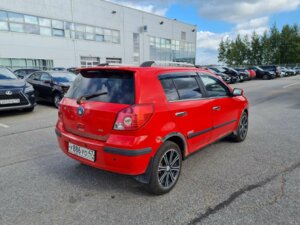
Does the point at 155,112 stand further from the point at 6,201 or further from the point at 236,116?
the point at 236,116

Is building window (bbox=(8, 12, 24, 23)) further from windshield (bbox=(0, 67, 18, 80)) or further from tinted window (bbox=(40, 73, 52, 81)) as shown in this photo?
windshield (bbox=(0, 67, 18, 80))

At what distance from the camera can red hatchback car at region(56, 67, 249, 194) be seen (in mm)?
2680

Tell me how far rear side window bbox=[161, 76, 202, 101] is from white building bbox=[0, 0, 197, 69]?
2303cm

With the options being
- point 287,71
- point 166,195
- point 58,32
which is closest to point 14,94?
point 166,195

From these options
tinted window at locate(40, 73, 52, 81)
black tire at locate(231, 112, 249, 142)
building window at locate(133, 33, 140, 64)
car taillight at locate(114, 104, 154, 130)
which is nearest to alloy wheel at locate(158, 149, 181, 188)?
car taillight at locate(114, 104, 154, 130)

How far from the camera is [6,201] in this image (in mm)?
2830

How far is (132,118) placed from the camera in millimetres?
2629

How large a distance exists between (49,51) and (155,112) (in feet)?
82.6

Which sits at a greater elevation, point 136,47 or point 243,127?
point 136,47

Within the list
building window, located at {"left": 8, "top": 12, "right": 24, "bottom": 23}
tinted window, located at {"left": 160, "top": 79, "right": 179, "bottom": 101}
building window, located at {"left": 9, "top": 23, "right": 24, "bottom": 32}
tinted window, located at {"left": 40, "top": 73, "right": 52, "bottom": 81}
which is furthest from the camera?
building window, located at {"left": 9, "top": 23, "right": 24, "bottom": 32}

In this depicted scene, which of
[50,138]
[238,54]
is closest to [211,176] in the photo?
[50,138]

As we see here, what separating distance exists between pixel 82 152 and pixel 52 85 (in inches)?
281

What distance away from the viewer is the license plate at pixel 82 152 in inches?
115

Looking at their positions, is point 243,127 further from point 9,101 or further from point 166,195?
point 9,101
